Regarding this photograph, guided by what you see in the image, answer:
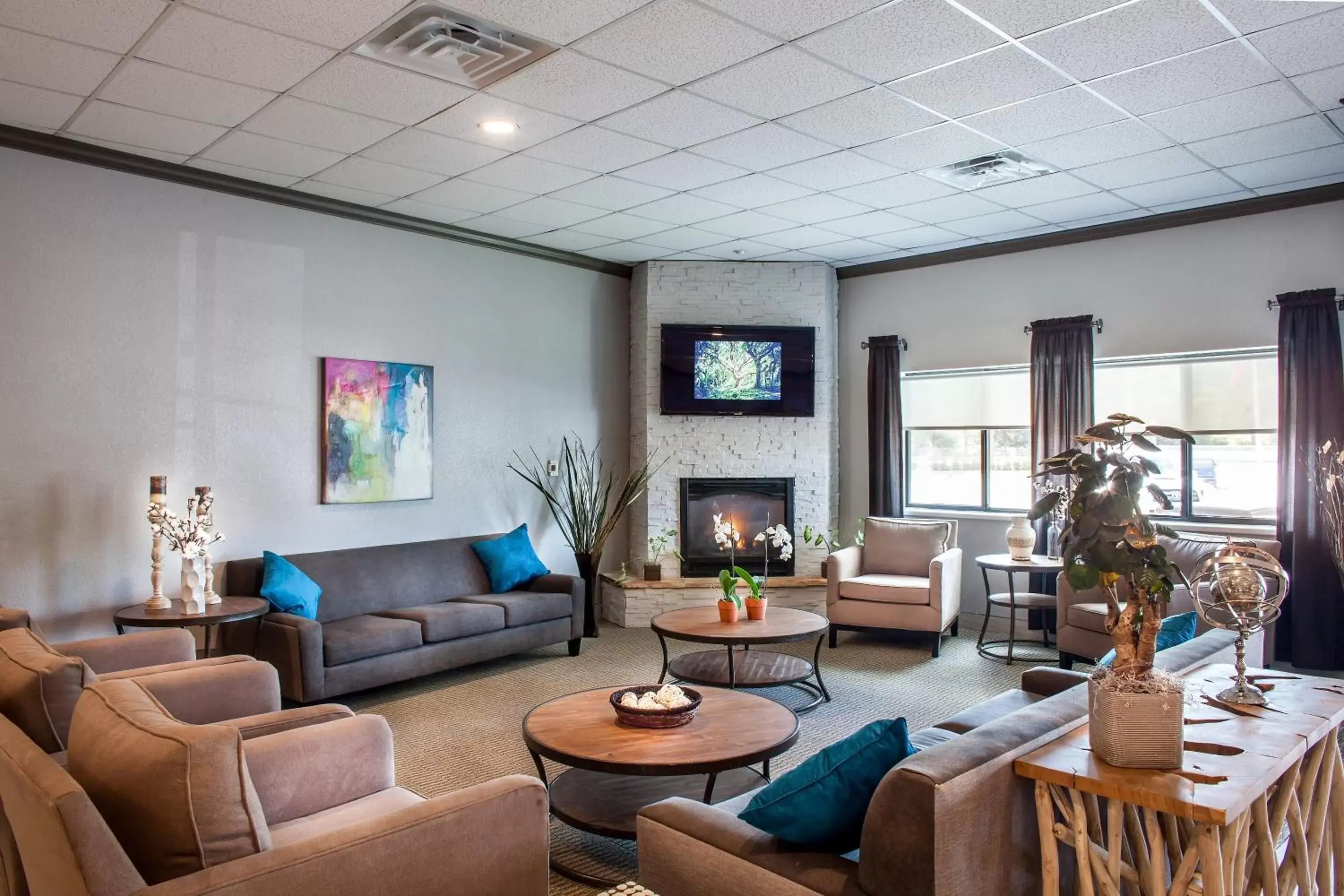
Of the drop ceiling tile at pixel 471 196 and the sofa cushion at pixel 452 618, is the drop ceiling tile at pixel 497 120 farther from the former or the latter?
the sofa cushion at pixel 452 618

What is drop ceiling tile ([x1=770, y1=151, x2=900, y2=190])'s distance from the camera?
4879 mm

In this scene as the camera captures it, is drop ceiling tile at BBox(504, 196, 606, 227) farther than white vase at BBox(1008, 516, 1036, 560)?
No

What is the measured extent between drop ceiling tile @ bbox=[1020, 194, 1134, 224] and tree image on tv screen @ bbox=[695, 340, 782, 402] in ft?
7.28

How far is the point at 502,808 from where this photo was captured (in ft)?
6.98

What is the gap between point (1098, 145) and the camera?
15.2 feet

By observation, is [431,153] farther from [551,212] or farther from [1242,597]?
[1242,597]

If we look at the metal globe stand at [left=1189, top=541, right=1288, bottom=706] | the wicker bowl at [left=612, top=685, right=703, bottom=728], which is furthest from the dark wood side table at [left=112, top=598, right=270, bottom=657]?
the metal globe stand at [left=1189, top=541, right=1288, bottom=706]

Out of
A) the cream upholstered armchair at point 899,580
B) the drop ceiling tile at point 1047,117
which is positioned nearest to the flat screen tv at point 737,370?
the cream upholstered armchair at point 899,580

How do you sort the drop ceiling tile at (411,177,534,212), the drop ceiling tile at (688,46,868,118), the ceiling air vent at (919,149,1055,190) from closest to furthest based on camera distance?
the drop ceiling tile at (688,46,868,118), the ceiling air vent at (919,149,1055,190), the drop ceiling tile at (411,177,534,212)

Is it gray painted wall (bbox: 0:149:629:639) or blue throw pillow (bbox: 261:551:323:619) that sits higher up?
gray painted wall (bbox: 0:149:629:639)

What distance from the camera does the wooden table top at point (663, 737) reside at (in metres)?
2.92

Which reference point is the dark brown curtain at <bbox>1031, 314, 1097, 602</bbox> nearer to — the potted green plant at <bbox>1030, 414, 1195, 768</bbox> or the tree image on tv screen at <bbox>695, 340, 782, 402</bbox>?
the tree image on tv screen at <bbox>695, 340, 782, 402</bbox>

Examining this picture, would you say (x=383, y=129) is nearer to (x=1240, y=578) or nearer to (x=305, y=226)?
(x=305, y=226)

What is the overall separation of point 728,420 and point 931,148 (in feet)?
10.6
